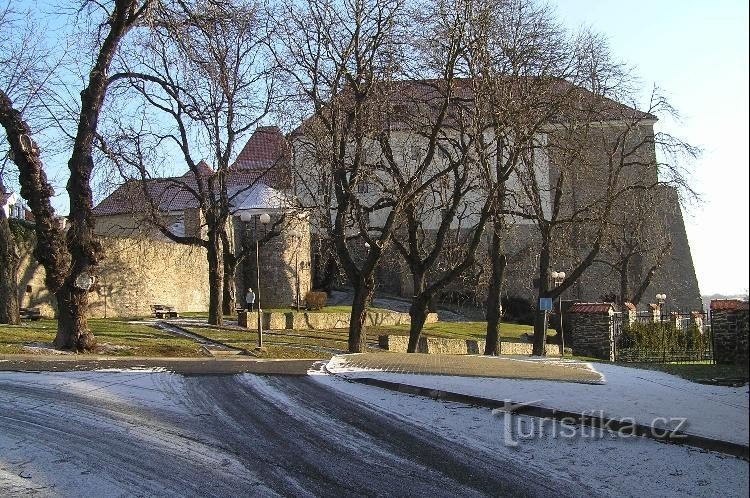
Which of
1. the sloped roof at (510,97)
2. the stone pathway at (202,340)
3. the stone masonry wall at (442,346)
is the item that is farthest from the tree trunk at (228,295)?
the sloped roof at (510,97)

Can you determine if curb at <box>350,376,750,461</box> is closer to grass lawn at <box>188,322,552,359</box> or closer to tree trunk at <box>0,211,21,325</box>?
grass lawn at <box>188,322,552,359</box>

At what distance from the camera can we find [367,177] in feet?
71.4

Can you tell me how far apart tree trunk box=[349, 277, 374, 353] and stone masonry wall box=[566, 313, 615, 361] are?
895 cm

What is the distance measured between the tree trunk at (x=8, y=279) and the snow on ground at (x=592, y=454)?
1872cm

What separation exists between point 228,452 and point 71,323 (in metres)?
11.5

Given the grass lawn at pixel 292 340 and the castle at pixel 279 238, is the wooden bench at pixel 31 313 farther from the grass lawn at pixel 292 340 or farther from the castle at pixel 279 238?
the grass lawn at pixel 292 340

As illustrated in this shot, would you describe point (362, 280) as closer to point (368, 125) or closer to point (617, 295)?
point (368, 125)

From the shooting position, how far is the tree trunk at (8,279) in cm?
2364

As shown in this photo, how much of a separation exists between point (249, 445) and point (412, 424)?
208cm

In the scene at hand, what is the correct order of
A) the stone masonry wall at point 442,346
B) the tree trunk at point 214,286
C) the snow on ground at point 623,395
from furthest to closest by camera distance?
the tree trunk at point 214,286 < the stone masonry wall at point 442,346 < the snow on ground at point 623,395

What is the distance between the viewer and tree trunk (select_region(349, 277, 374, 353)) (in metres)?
22.0

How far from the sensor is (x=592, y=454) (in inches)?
279

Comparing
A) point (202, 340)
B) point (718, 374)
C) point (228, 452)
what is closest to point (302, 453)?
point (228, 452)

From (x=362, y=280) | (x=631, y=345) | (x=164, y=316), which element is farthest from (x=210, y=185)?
(x=631, y=345)
